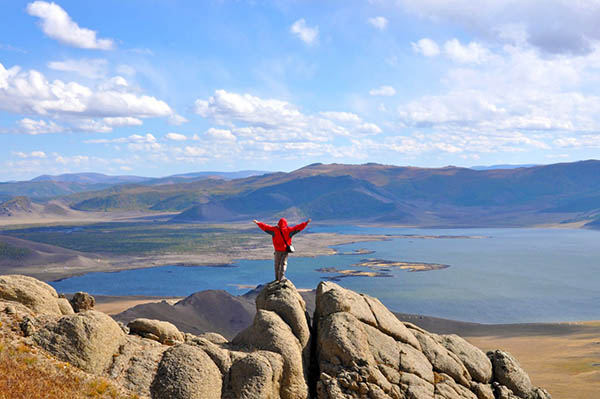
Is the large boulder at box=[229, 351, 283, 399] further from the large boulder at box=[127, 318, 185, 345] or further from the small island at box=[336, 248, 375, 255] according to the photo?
the small island at box=[336, 248, 375, 255]

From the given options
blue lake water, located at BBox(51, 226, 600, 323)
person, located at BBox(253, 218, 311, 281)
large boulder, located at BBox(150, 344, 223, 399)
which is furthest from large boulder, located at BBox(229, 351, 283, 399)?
blue lake water, located at BBox(51, 226, 600, 323)

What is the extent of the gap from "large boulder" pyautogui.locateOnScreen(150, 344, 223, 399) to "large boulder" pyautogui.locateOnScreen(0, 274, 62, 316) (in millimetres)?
4141

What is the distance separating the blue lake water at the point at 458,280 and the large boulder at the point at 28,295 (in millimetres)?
66987

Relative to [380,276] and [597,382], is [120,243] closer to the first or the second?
[380,276]

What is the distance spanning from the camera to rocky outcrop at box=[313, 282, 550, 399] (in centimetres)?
1622

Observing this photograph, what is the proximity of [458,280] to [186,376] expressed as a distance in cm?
9914

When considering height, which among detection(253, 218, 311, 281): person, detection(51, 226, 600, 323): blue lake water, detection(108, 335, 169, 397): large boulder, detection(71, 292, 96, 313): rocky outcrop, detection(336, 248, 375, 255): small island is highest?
detection(253, 218, 311, 281): person

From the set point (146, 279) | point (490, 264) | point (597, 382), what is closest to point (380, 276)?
point (490, 264)

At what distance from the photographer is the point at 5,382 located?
1206cm

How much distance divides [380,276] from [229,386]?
324 feet

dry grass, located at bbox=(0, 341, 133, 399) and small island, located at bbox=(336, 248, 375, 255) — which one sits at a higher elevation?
dry grass, located at bbox=(0, 341, 133, 399)

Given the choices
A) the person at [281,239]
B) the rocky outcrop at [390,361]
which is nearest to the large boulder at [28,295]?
the person at [281,239]

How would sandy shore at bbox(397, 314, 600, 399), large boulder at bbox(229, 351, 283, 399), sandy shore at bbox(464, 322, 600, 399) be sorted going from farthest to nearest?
1. sandy shore at bbox(397, 314, 600, 399)
2. sandy shore at bbox(464, 322, 600, 399)
3. large boulder at bbox(229, 351, 283, 399)

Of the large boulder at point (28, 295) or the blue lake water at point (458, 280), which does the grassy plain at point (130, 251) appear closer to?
the blue lake water at point (458, 280)
